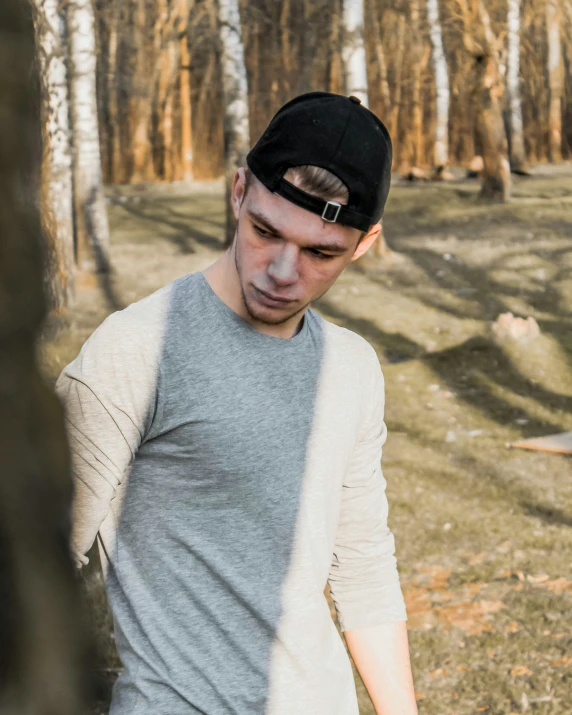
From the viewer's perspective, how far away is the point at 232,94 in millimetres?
12000

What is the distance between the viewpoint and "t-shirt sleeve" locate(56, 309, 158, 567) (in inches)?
58.7

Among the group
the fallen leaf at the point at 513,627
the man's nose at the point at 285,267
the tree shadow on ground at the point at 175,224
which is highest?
the man's nose at the point at 285,267

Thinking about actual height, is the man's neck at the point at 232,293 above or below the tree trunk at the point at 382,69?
above

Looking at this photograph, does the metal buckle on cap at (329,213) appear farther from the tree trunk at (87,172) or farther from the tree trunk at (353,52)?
the tree trunk at (353,52)

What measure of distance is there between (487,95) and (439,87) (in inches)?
148

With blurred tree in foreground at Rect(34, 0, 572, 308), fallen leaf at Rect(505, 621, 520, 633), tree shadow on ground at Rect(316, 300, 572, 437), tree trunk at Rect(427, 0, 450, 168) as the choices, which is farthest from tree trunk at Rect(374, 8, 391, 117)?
fallen leaf at Rect(505, 621, 520, 633)

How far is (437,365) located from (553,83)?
13.8m

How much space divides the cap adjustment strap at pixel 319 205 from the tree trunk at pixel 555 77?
777 inches

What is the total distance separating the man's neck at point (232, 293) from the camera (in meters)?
1.78

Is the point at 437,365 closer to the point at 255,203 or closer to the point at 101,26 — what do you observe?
the point at 255,203

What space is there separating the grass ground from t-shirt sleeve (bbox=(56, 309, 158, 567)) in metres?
0.08

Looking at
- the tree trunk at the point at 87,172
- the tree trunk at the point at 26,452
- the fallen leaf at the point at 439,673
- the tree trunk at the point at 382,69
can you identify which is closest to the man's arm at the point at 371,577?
the tree trunk at the point at 26,452

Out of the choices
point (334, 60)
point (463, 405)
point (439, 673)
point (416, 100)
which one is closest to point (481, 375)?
point (463, 405)

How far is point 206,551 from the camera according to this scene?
1.63 metres
